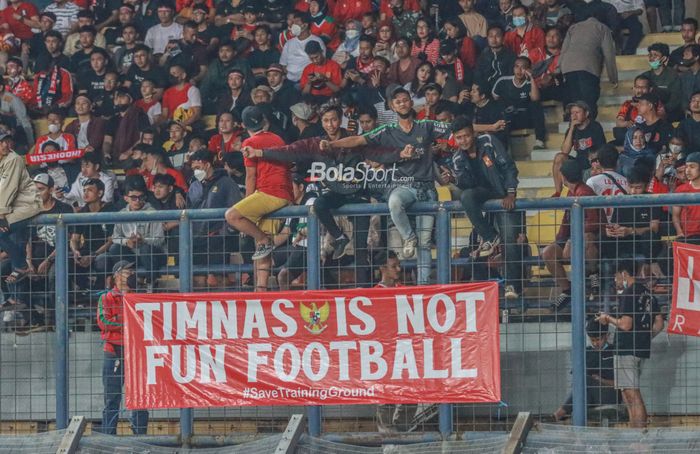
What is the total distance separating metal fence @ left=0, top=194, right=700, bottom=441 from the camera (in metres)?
10.6

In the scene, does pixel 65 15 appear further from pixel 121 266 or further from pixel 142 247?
pixel 121 266

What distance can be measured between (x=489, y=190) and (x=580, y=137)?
512cm

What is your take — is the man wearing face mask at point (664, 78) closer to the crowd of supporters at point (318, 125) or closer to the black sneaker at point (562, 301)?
the crowd of supporters at point (318, 125)

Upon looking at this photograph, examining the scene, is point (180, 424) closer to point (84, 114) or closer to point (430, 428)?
point (430, 428)

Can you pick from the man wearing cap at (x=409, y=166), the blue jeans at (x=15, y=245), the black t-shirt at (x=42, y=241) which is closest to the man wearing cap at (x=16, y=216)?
the blue jeans at (x=15, y=245)

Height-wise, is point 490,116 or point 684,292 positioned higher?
point 490,116

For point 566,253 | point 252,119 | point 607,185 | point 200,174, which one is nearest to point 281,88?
point 200,174

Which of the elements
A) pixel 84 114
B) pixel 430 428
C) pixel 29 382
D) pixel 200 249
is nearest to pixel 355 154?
pixel 200 249

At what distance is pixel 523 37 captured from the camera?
18.4 metres

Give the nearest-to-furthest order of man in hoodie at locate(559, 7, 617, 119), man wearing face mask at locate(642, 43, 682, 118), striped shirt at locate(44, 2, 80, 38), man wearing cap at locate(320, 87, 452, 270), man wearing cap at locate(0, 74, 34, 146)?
man wearing cap at locate(320, 87, 452, 270) → man wearing face mask at locate(642, 43, 682, 118) → man in hoodie at locate(559, 7, 617, 119) → man wearing cap at locate(0, 74, 34, 146) → striped shirt at locate(44, 2, 80, 38)

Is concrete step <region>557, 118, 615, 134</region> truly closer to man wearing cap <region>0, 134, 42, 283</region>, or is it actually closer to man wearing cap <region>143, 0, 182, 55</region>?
man wearing cap <region>143, 0, 182, 55</region>

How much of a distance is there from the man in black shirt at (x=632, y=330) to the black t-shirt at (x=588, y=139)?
5043mm

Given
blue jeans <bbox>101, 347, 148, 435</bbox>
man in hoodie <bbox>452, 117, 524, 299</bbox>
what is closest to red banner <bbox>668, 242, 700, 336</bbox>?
man in hoodie <bbox>452, 117, 524, 299</bbox>

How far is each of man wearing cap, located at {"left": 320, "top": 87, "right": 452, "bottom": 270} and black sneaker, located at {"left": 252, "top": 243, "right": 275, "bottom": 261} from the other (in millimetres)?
870
